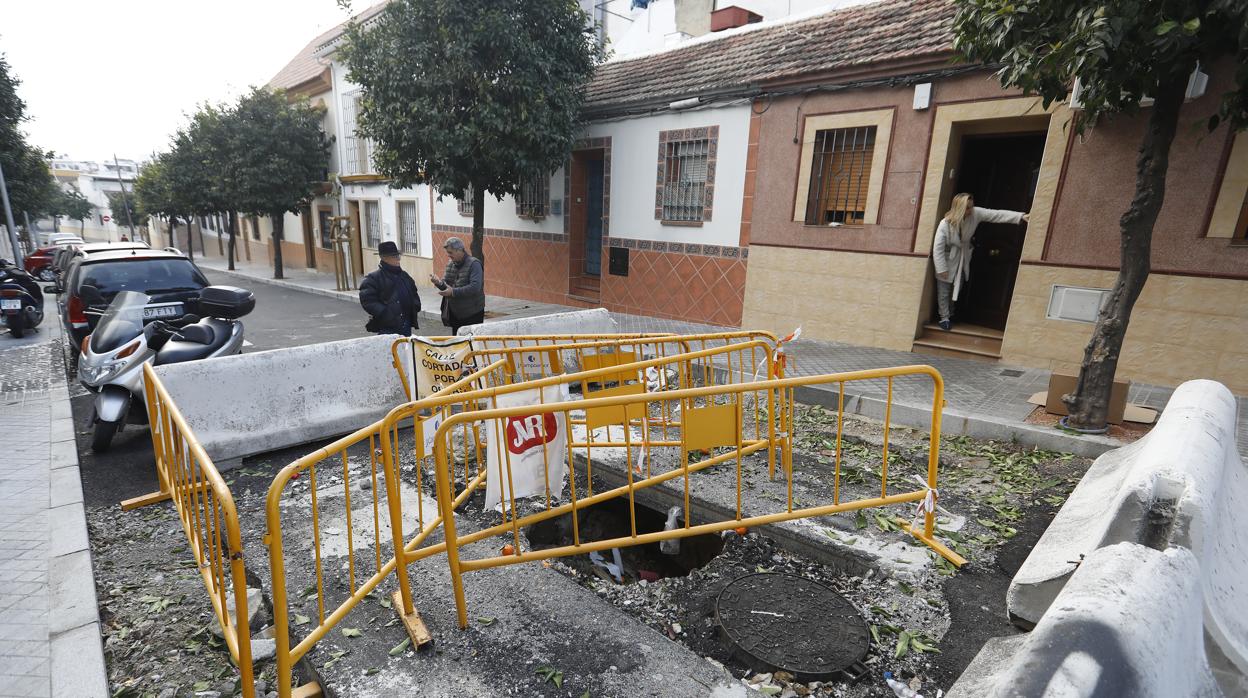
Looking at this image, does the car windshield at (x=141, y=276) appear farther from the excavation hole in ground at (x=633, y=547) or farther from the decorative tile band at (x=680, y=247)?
the decorative tile band at (x=680, y=247)

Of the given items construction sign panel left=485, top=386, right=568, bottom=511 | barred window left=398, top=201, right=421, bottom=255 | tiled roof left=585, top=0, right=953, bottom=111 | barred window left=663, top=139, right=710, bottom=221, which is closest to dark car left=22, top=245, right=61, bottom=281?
barred window left=398, top=201, right=421, bottom=255

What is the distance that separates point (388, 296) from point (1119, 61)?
680 cm

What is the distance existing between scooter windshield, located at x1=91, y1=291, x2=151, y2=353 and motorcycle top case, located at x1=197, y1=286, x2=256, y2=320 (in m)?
0.54

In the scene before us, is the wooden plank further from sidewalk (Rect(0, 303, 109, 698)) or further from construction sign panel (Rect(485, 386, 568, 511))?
sidewalk (Rect(0, 303, 109, 698))

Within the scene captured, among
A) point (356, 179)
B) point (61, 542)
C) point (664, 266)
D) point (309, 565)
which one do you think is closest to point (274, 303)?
point (356, 179)

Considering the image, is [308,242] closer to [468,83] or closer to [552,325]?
[468,83]

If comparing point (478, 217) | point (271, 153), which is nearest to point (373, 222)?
point (271, 153)

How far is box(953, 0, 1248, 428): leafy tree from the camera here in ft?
12.8

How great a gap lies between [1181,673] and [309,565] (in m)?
3.80

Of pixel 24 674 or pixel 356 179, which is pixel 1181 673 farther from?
pixel 356 179

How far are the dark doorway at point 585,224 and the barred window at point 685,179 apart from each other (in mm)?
2139

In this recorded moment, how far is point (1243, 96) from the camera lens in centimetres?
454

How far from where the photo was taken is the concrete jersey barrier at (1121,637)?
137 cm

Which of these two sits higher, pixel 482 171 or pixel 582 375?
pixel 482 171
